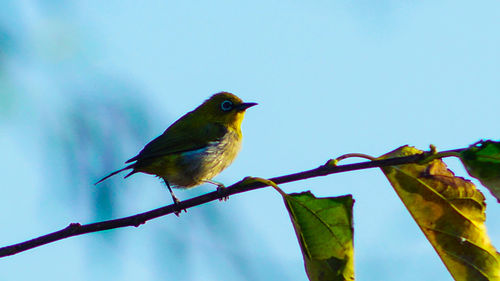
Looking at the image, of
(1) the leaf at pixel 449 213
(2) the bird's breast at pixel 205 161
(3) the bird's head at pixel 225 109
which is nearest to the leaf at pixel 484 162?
(1) the leaf at pixel 449 213

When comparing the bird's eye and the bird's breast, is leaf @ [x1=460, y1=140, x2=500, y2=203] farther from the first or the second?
the bird's eye

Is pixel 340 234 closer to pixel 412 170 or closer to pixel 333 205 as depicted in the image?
pixel 333 205

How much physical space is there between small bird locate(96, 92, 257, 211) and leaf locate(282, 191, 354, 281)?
10.3 ft

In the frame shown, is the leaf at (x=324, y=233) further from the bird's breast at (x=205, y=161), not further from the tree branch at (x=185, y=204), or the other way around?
the bird's breast at (x=205, y=161)

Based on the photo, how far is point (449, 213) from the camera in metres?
2.19

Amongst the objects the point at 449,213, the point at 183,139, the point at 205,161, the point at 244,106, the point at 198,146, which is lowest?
the point at 449,213

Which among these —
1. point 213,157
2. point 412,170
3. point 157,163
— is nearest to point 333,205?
point 412,170

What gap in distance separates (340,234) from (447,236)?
1.54 feet

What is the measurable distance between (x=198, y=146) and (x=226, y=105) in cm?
113

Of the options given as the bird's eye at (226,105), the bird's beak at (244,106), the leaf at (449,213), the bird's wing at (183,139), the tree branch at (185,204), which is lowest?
the leaf at (449,213)

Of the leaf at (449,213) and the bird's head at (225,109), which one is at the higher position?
the bird's head at (225,109)

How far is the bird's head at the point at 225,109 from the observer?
6.90 metres

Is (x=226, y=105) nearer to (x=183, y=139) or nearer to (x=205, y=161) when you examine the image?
(x=183, y=139)

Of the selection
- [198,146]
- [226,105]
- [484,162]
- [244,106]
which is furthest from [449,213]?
[226,105]
